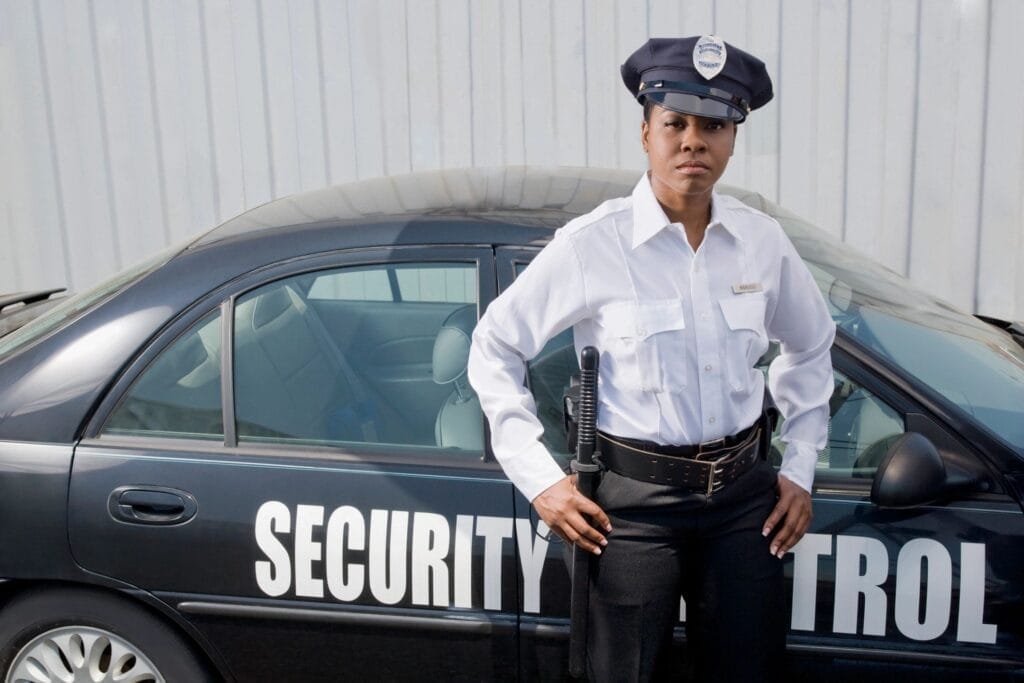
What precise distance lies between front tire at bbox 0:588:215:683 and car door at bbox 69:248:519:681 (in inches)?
3.3

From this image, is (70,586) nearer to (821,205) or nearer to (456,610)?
(456,610)

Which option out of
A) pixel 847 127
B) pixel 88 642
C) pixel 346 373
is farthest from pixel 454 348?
pixel 847 127

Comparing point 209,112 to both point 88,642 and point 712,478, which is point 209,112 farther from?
point 712,478

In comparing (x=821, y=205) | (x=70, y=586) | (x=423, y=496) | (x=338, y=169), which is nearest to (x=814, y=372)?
(x=423, y=496)

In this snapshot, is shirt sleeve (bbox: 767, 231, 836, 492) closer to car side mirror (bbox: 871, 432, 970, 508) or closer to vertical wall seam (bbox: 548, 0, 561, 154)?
car side mirror (bbox: 871, 432, 970, 508)

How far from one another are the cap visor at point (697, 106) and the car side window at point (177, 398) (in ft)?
3.66

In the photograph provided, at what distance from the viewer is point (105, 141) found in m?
5.35

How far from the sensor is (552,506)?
76.9 inches

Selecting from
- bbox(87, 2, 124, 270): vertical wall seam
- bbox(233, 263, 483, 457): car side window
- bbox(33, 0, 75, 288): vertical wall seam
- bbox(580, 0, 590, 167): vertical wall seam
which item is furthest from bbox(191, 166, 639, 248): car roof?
bbox(33, 0, 75, 288): vertical wall seam

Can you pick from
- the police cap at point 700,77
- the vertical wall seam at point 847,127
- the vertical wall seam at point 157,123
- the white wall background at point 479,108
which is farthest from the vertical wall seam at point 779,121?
the police cap at point 700,77

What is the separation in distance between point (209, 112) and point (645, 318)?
3.87 m

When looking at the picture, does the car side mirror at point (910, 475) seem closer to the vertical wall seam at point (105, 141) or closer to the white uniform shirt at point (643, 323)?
the white uniform shirt at point (643, 323)

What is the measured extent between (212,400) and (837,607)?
1.38m

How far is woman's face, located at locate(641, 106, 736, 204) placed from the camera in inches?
75.0
